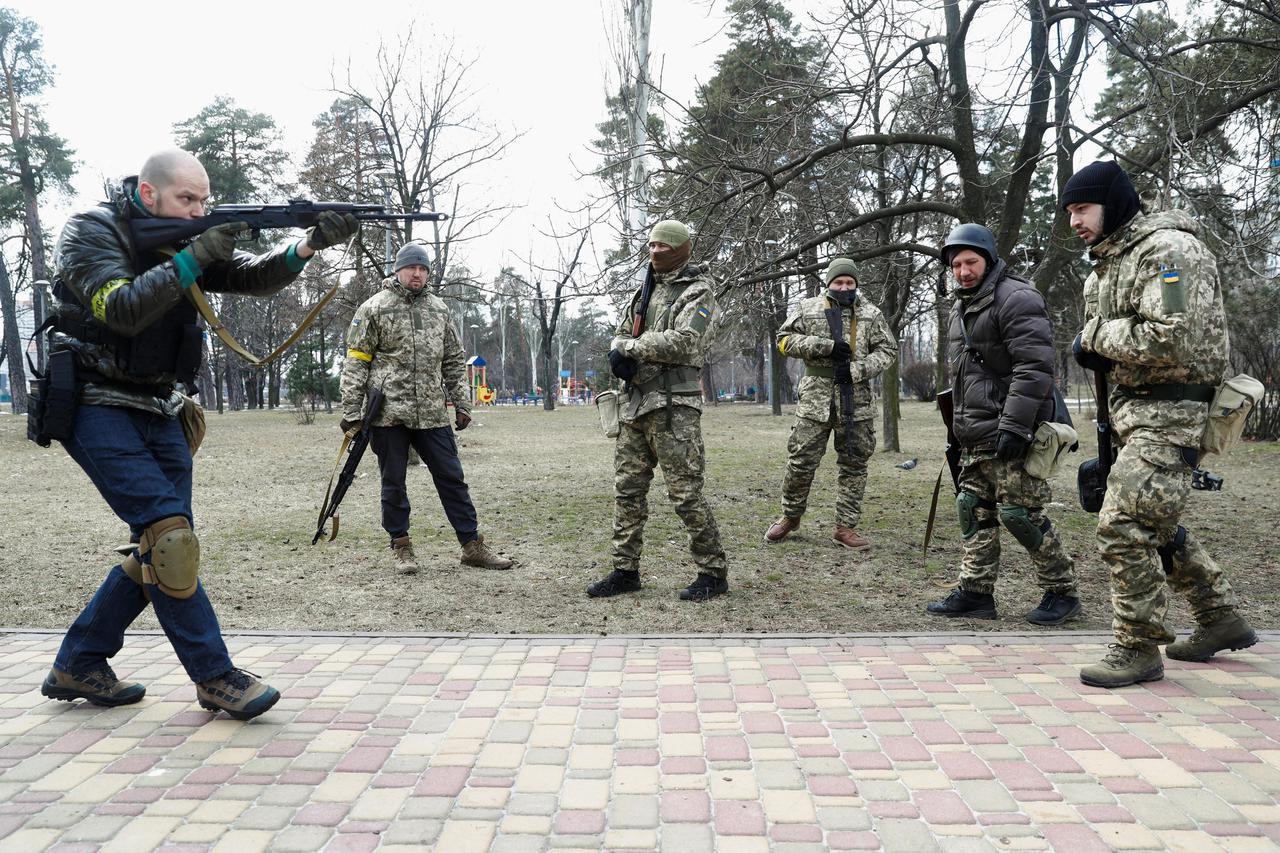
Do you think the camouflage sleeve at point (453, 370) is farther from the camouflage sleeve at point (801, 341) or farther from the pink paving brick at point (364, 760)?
the pink paving brick at point (364, 760)

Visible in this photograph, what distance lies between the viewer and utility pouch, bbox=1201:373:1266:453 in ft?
11.9

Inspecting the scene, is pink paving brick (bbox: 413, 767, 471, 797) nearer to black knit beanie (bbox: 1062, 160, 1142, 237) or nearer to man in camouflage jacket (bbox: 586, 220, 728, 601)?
man in camouflage jacket (bbox: 586, 220, 728, 601)

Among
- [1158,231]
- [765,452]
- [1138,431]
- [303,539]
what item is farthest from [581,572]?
[765,452]

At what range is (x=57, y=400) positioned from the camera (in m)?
3.29

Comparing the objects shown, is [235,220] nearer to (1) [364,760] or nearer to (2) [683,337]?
(1) [364,760]

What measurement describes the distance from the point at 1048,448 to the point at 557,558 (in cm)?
352

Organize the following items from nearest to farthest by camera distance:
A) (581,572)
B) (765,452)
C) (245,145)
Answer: (581,572), (765,452), (245,145)

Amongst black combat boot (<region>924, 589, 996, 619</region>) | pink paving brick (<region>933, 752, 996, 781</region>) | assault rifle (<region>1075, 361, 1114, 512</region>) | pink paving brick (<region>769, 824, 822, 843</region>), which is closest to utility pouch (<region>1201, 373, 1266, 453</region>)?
assault rifle (<region>1075, 361, 1114, 512</region>)

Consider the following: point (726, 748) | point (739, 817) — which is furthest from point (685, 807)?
point (726, 748)

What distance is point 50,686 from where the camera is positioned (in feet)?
11.8

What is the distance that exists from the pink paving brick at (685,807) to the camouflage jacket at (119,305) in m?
2.44

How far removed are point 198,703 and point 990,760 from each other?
3.07m

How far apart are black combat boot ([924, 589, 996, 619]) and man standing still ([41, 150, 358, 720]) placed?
350cm

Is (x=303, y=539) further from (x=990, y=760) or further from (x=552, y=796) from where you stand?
(x=990, y=760)
